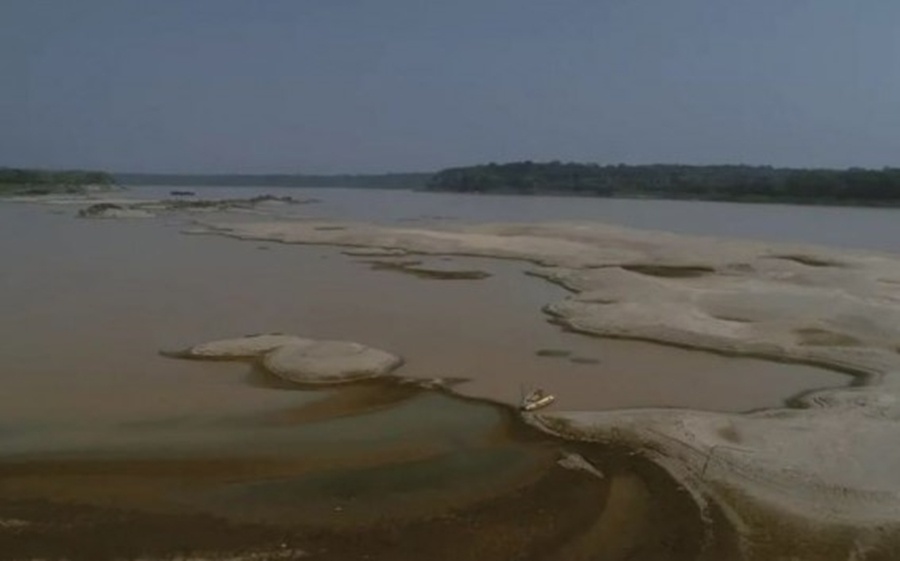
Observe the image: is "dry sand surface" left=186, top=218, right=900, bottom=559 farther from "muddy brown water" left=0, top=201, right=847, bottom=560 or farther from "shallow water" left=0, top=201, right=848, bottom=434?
"shallow water" left=0, top=201, right=848, bottom=434

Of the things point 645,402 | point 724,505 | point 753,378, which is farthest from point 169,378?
point 753,378

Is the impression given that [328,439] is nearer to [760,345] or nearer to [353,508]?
[353,508]

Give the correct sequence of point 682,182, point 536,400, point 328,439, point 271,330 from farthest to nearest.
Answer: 1. point 682,182
2. point 271,330
3. point 536,400
4. point 328,439

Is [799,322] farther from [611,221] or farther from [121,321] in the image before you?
[611,221]

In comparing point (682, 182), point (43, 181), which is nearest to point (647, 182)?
point (682, 182)

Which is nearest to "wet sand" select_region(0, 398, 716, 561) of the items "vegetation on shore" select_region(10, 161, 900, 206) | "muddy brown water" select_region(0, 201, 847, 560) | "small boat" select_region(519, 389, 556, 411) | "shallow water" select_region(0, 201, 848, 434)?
"muddy brown water" select_region(0, 201, 847, 560)
